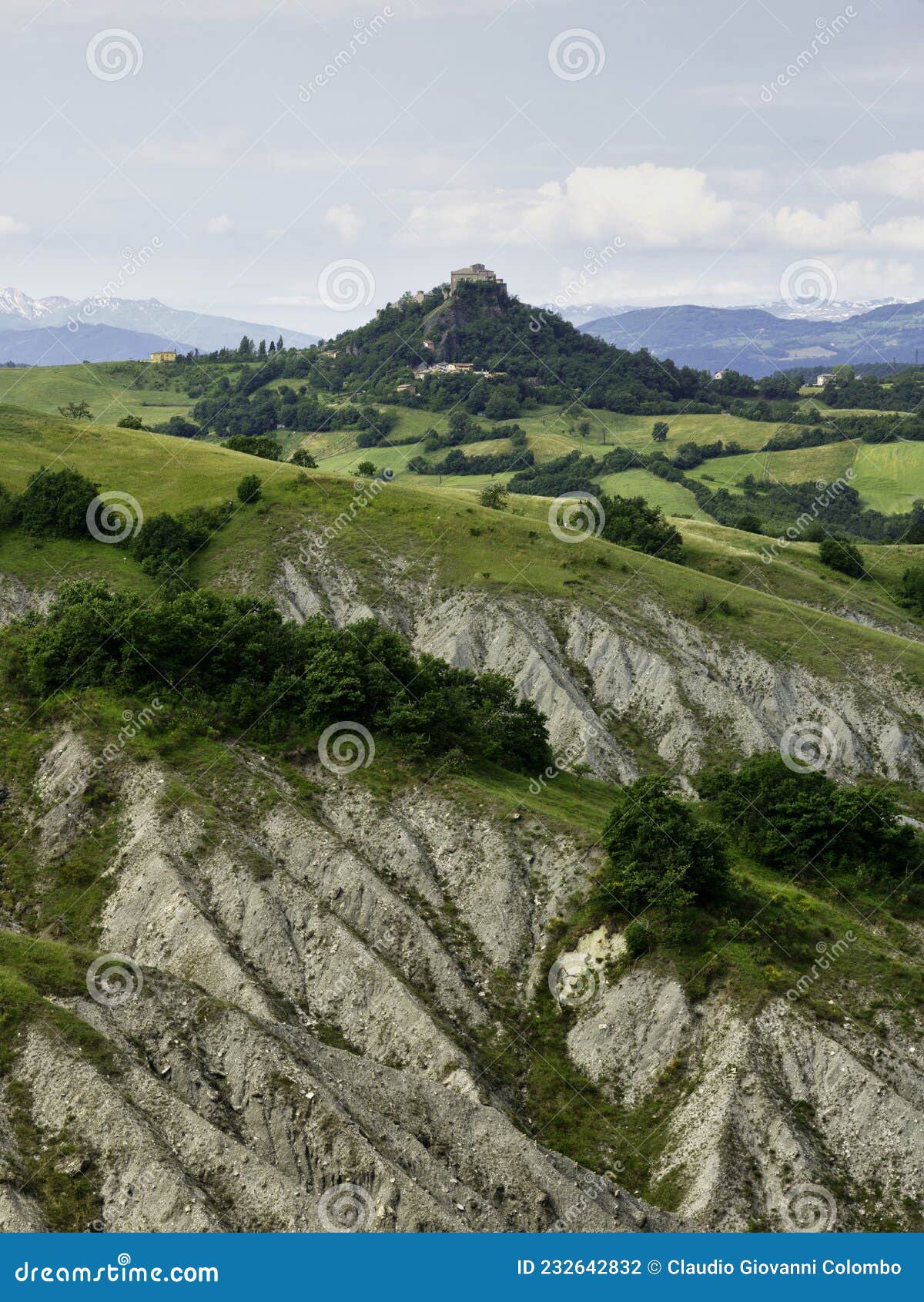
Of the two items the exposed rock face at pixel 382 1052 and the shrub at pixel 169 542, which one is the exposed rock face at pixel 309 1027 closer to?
the exposed rock face at pixel 382 1052

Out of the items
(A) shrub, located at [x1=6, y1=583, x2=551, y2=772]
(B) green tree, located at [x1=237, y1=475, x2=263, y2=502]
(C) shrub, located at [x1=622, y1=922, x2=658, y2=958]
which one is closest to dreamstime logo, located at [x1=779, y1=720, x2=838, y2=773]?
(A) shrub, located at [x1=6, y1=583, x2=551, y2=772]

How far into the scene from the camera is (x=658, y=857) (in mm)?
55688

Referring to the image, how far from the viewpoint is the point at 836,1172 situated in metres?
45.4

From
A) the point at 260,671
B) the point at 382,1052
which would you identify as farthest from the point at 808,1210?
the point at 260,671

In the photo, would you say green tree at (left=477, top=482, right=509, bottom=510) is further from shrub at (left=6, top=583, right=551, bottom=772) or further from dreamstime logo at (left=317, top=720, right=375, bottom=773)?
dreamstime logo at (left=317, top=720, right=375, bottom=773)

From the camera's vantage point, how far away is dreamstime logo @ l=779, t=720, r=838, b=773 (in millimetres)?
88875

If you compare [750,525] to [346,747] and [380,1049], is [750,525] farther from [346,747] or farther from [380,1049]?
[380,1049]

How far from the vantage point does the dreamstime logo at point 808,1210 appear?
43.7m

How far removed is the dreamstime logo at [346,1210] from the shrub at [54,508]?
70.8 meters

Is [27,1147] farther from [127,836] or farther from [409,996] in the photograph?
[127,836]

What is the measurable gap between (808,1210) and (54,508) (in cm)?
7999

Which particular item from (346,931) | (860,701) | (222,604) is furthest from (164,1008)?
(860,701)
